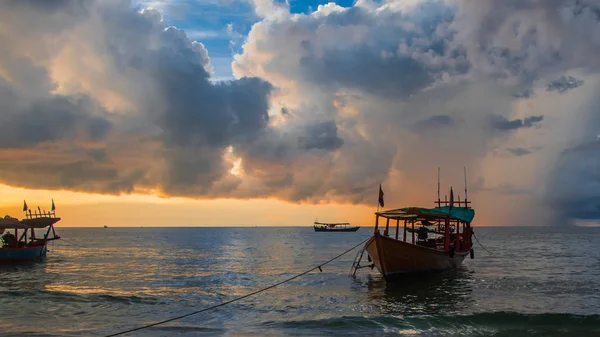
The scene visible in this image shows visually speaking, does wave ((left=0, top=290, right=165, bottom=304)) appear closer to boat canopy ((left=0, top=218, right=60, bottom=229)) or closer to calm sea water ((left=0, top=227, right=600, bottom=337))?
calm sea water ((left=0, top=227, right=600, bottom=337))

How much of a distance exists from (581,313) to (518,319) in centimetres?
417

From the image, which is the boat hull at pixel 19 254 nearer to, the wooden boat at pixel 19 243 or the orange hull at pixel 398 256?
the wooden boat at pixel 19 243

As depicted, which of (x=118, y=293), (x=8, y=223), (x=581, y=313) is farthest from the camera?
(x=8, y=223)

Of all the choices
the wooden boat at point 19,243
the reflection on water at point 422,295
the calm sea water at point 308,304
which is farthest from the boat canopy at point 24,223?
the reflection on water at point 422,295

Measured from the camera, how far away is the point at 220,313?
22641 millimetres

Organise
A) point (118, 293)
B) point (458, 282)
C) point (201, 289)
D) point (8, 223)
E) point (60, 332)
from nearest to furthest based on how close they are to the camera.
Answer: point (60, 332) → point (118, 293) → point (201, 289) → point (458, 282) → point (8, 223)

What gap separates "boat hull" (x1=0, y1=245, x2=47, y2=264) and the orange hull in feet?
123

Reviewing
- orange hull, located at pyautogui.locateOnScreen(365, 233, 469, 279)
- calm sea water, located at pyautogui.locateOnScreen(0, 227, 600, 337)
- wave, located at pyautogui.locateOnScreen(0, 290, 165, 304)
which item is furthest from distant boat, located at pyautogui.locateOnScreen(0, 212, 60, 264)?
orange hull, located at pyautogui.locateOnScreen(365, 233, 469, 279)

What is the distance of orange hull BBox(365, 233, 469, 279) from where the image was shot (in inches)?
1161

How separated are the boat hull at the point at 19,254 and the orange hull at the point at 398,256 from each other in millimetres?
37621

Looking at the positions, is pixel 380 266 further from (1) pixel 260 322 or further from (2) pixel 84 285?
(2) pixel 84 285

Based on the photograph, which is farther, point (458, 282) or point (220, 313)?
point (458, 282)

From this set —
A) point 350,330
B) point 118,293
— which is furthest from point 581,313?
point 118,293

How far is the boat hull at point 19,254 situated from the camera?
45.7 meters
